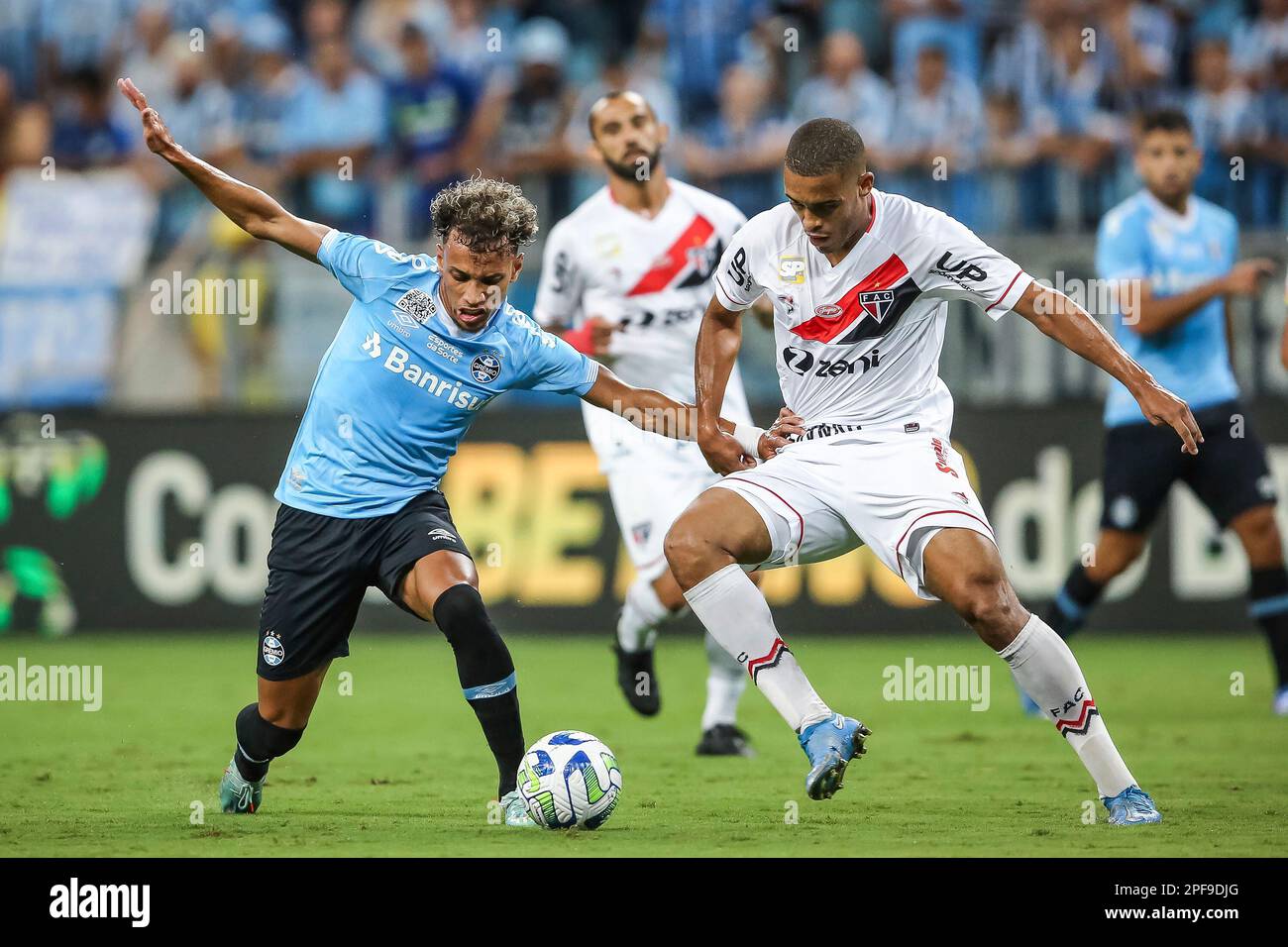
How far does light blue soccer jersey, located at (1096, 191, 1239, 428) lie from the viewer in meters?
9.66

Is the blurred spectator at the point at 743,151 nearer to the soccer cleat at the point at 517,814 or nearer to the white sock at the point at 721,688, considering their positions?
the white sock at the point at 721,688

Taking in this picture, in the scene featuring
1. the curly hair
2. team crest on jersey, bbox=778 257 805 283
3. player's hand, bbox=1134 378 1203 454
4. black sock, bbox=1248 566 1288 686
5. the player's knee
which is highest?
the curly hair

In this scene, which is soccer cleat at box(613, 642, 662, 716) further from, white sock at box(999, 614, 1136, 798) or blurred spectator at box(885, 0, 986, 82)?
blurred spectator at box(885, 0, 986, 82)

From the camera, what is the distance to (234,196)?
6.67 metres

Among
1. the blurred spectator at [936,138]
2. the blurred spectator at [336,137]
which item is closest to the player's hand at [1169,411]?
the blurred spectator at [936,138]

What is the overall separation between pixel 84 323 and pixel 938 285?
8676mm

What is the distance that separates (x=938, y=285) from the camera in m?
6.62

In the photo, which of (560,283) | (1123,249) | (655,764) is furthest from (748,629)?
(1123,249)

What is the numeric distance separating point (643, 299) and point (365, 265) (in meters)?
2.65

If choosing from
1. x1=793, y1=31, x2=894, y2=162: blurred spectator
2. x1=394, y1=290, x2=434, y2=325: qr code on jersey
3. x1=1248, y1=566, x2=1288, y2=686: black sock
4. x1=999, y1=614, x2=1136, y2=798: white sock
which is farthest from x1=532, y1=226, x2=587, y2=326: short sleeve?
x1=793, y1=31, x2=894, y2=162: blurred spectator

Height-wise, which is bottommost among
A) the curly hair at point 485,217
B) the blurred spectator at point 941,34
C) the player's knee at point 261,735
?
the player's knee at point 261,735

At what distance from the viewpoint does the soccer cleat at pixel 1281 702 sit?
9594 mm

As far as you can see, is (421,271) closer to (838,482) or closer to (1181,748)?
(838,482)

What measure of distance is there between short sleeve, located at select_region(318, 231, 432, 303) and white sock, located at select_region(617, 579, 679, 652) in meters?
2.73
